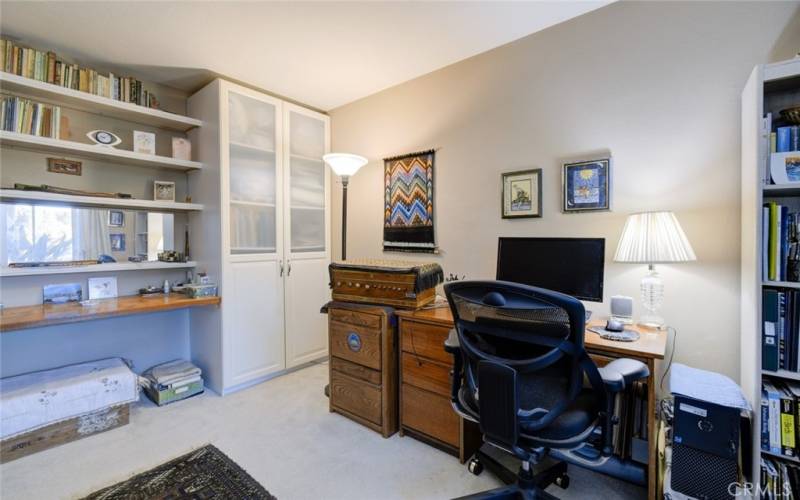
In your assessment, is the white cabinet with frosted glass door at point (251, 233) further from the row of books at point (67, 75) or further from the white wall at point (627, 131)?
the white wall at point (627, 131)

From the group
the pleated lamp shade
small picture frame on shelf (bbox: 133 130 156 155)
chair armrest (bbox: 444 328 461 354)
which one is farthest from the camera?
small picture frame on shelf (bbox: 133 130 156 155)

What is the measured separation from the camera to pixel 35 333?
2.32 m

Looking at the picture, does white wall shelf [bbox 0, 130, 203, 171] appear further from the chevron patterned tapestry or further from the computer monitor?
the computer monitor

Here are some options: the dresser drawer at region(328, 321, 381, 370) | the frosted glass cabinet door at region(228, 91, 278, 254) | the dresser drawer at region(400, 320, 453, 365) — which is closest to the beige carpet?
the dresser drawer at region(328, 321, 381, 370)

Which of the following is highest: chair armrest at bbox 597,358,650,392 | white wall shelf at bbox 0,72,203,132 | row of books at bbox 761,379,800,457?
white wall shelf at bbox 0,72,203,132

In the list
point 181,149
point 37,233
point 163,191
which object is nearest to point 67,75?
point 181,149

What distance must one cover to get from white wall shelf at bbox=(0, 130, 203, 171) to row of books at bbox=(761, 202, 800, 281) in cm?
346

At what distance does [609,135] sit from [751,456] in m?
1.58

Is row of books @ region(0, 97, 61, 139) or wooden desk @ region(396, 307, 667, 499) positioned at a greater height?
row of books @ region(0, 97, 61, 139)

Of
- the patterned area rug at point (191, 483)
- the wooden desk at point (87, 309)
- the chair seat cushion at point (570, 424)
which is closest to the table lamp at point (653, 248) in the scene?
the chair seat cushion at point (570, 424)

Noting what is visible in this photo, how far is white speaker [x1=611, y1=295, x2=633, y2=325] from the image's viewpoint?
1.78m

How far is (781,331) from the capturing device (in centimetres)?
133

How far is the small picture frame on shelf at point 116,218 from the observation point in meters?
2.58

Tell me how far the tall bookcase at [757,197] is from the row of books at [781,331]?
28 millimetres
